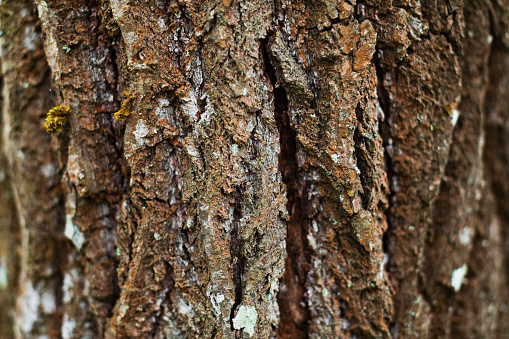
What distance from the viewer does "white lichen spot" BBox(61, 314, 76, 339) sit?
1.33 meters

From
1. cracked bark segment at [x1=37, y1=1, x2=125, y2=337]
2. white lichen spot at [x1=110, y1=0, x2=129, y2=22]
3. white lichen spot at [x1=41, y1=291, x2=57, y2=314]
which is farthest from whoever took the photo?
white lichen spot at [x1=41, y1=291, x2=57, y2=314]

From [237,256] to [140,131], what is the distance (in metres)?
0.52

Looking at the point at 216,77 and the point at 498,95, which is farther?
the point at 498,95

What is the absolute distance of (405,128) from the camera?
1175mm

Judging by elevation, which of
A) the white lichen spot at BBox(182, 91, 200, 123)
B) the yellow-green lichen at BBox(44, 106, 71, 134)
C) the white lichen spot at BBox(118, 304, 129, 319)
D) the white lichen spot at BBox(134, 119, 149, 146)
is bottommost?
the white lichen spot at BBox(118, 304, 129, 319)

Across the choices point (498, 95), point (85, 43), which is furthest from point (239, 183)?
point (498, 95)

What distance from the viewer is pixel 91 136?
116 centimetres

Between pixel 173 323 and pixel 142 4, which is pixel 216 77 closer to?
pixel 142 4

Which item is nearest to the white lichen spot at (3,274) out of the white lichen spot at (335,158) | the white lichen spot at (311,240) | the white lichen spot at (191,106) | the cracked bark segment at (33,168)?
the cracked bark segment at (33,168)

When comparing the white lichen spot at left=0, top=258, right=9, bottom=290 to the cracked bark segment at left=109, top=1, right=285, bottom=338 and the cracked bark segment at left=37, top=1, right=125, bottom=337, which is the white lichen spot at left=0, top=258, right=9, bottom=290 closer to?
the cracked bark segment at left=37, top=1, right=125, bottom=337

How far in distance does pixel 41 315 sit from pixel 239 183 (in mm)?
1167

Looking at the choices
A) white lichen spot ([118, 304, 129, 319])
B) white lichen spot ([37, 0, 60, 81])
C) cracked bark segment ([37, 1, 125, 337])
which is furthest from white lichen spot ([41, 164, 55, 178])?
white lichen spot ([118, 304, 129, 319])

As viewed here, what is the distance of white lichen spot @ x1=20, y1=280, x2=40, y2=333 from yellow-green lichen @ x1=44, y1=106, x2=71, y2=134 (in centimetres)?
78

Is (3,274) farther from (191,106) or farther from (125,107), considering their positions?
(191,106)
